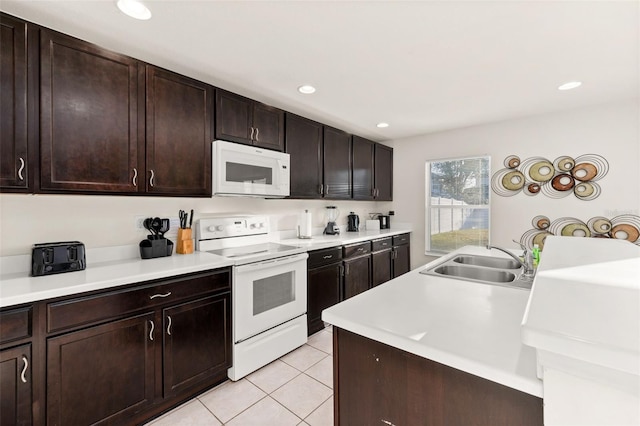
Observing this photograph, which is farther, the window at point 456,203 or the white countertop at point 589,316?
the window at point 456,203

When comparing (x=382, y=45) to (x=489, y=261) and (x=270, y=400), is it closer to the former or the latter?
(x=489, y=261)

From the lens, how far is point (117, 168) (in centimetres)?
174

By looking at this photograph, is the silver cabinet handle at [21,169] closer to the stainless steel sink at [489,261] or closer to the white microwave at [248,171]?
the white microwave at [248,171]

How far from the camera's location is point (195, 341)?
1.82 meters

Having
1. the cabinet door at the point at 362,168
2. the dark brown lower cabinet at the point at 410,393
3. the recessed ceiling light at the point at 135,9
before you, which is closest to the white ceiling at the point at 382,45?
the recessed ceiling light at the point at 135,9

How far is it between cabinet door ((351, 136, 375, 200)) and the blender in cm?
34

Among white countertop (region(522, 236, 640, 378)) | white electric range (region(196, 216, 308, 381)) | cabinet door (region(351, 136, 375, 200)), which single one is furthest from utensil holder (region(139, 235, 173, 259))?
cabinet door (region(351, 136, 375, 200))

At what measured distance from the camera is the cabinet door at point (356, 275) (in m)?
3.05

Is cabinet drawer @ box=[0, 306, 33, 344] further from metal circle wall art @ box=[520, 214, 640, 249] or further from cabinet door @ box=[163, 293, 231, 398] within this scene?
metal circle wall art @ box=[520, 214, 640, 249]

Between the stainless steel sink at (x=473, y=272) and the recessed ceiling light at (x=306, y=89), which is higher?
the recessed ceiling light at (x=306, y=89)

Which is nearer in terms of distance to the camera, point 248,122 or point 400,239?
point 248,122

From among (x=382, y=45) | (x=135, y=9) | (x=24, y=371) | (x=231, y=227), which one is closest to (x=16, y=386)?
(x=24, y=371)

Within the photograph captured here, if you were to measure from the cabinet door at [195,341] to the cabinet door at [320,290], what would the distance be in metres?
0.88

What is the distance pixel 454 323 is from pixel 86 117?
220 centimetres
